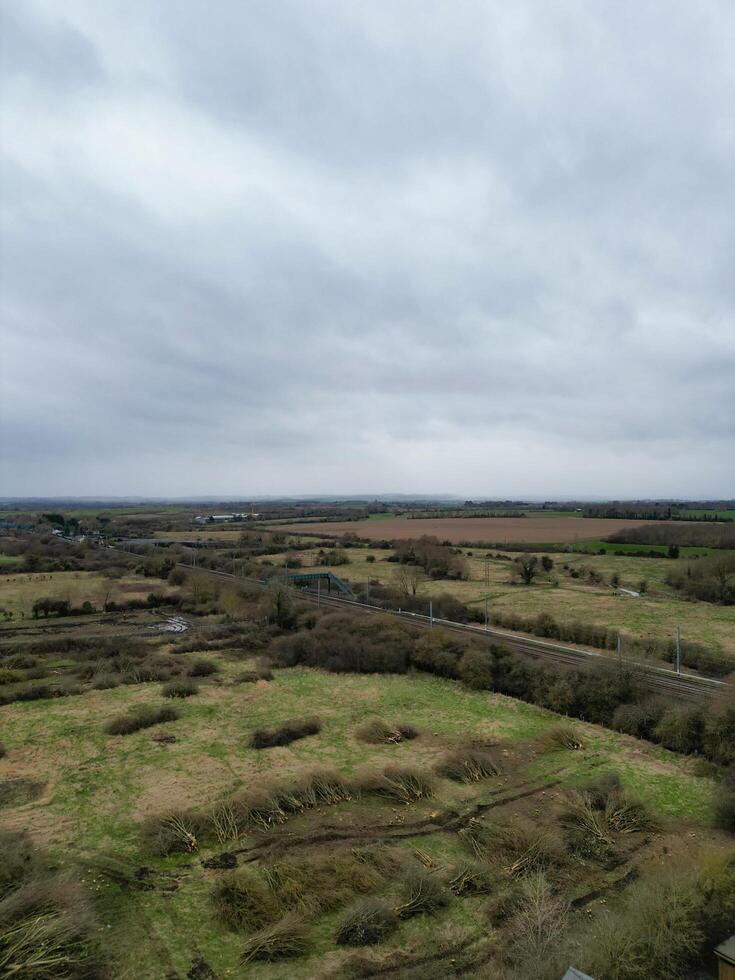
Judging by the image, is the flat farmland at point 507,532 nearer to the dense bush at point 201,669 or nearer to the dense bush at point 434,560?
the dense bush at point 434,560

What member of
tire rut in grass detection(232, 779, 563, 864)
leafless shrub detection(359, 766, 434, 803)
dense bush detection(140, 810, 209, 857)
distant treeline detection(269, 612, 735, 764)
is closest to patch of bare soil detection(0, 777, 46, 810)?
dense bush detection(140, 810, 209, 857)

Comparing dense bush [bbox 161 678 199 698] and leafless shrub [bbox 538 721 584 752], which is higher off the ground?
leafless shrub [bbox 538 721 584 752]

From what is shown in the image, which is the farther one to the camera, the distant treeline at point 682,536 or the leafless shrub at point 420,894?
the distant treeline at point 682,536

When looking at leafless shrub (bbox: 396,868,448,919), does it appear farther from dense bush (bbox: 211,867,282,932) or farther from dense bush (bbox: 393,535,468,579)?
dense bush (bbox: 393,535,468,579)

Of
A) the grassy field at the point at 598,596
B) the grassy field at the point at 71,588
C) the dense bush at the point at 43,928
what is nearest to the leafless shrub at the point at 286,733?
the dense bush at the point at 43,928

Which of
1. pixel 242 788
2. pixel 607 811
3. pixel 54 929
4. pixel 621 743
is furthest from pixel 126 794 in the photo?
pixel 621 743

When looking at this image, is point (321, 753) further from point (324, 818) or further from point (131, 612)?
point (131, 612)

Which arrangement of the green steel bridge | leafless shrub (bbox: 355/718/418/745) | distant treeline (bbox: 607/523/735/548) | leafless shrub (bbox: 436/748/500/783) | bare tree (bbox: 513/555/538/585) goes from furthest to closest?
distant treeline (bbox: 607/523/735/548)
bare tree (bbox: 513/555/538/585)
the green steel bridge
leafless shrub (bbox: 355/718/418/745)
leafless shrub (bbox: 436/748/500/783)
